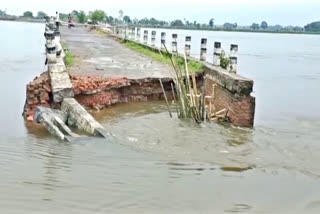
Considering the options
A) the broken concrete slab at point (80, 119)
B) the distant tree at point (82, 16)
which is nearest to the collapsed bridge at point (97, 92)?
the broken concrete slab at point (80, 119)

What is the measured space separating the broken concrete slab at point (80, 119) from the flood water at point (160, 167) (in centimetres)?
35

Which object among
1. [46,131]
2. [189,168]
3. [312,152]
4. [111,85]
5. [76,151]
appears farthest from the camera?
[111,85]

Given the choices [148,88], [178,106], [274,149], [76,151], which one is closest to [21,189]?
[76,151]

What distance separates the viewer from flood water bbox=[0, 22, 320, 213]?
523cm

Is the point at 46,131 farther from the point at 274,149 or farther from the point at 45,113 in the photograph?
the point at 274,149

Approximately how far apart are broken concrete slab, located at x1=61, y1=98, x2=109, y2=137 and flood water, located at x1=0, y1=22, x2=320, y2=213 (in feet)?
1.14

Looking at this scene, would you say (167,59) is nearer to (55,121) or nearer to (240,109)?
(240,109)

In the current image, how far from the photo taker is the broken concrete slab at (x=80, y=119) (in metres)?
8.21

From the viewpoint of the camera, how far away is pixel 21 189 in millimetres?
5402

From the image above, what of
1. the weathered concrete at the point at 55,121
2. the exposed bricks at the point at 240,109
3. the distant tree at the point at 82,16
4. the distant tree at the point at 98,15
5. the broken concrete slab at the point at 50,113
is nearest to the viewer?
the weathered concrete at the point at 55,121

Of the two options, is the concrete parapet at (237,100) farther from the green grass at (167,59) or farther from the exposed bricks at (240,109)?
the green grass at (167,59)

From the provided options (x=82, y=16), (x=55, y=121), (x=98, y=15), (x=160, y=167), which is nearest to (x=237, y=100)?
(x=55, y=121)

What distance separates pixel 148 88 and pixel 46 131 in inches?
170

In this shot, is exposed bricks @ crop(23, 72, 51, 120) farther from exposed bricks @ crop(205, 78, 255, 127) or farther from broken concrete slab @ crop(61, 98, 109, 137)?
exposed bricks @ crop(205, 78, 255, 127)
